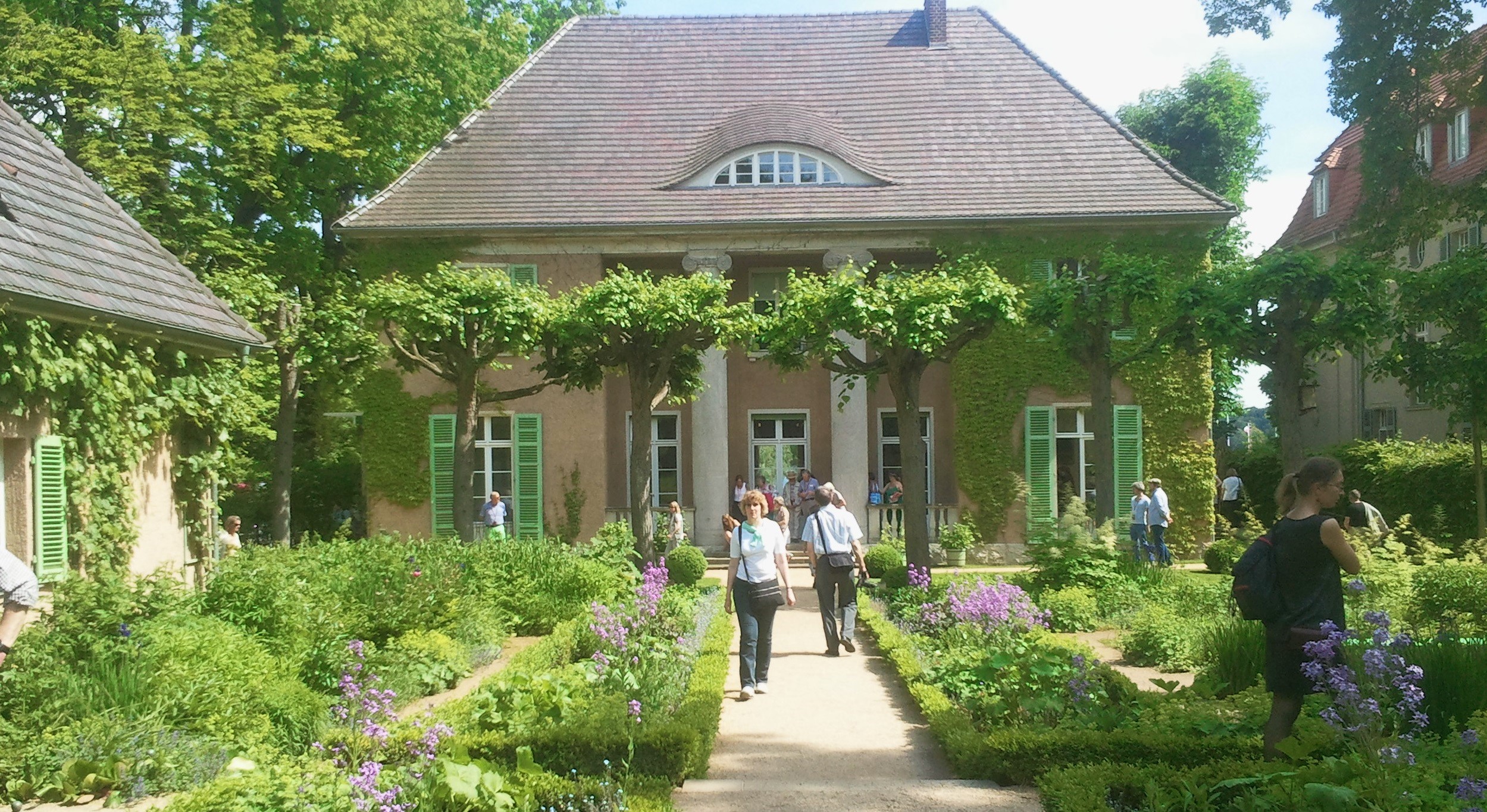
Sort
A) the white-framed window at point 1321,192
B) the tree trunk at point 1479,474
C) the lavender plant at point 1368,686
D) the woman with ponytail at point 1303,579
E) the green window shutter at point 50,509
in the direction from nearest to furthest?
the lavender plant at point 1368,686
the woman with ponytail at point 1303,579
the green window shutter at point 50,509
the tree trunk at point 1479,474
the white-framed window at point 1321,192

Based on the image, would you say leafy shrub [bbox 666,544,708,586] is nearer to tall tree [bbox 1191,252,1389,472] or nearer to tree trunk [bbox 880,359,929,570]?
tree trunk [bbox 880,359,929,570]

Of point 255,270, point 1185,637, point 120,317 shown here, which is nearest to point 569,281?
point 255,270

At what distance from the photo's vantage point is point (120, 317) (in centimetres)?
995

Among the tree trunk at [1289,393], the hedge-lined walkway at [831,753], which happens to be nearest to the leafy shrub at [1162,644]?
the hedge-lined walkway at [831,753]

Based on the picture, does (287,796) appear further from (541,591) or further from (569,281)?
(569,281)

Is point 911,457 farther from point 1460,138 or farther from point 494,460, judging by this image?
point 1460,138

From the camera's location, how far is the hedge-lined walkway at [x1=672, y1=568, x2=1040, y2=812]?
5.96 metres

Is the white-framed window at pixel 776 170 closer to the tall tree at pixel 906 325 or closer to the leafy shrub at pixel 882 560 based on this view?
the tall tree at pixel 906 325

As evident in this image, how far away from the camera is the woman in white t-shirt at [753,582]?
9211 millimetres

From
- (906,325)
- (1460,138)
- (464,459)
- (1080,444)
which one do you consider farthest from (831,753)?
(1460,138)

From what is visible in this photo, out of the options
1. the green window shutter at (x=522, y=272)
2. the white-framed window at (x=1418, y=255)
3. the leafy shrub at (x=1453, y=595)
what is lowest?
the leafy shrub at (x=1453, y=595)

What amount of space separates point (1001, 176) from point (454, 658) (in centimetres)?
1529

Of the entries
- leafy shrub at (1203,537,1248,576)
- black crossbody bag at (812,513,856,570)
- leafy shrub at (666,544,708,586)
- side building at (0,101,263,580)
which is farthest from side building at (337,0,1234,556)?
black crossbody bag at (812,513,856,570)

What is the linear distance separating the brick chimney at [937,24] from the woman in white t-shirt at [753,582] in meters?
18.1
